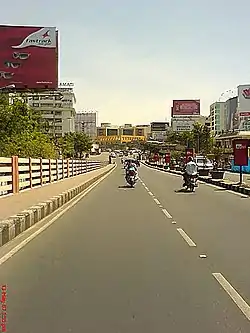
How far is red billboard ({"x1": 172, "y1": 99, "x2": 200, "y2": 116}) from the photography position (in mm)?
117812

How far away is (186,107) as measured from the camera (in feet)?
389

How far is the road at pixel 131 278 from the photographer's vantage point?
19.7 feet

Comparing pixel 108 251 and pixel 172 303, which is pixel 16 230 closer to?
pixel 108 251

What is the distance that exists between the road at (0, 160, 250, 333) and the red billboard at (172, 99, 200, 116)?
104419 mm

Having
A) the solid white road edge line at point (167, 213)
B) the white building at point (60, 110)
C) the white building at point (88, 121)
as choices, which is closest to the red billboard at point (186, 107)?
the white building at point (60, 110)

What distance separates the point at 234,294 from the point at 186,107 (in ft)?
370

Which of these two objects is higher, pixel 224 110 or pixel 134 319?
pixel 224 110

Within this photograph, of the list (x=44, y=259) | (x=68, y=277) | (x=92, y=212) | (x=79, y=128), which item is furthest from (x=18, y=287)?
(x=79, y=128)

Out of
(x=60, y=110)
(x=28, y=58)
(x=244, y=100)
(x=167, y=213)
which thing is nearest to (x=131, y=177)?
(x=28, y=58)

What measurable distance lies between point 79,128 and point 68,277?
174993 mm

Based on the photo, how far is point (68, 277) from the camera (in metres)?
8.15

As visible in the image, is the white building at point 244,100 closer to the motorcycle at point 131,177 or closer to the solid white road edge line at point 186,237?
the motorcycle at point 131,177

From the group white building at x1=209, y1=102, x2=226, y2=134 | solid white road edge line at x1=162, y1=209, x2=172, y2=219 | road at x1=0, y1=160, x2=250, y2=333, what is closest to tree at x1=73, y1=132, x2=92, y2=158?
white building at x1=209, y1=102, x2=226, y2=134

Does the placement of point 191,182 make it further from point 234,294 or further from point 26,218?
point 234,294
